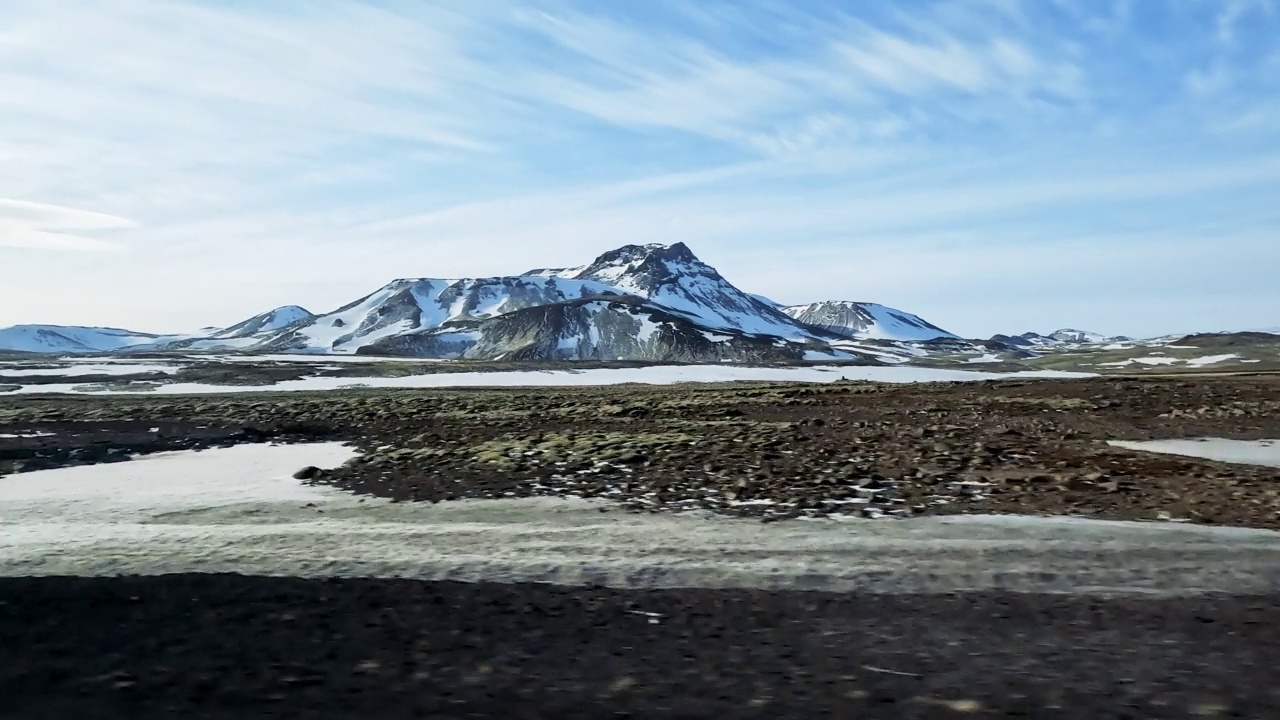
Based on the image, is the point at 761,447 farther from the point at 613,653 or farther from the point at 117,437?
the point at 117,437

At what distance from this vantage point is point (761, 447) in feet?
82.3

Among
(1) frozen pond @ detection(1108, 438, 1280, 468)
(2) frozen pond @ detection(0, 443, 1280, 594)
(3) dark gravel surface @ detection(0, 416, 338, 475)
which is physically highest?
(1) frozen pond @ detection(1108, 438, 1280, 468)

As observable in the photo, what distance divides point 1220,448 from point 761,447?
1419cm

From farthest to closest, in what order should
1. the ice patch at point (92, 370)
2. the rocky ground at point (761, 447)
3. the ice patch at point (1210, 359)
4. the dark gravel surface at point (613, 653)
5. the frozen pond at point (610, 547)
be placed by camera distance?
the ice patch at point (1210, 359) < the ice patch at point (92, 370) < the rocky ground at point (761, 447) < the frozen pond at point (610, 547) < the dark gravel surface at point (613, 653)

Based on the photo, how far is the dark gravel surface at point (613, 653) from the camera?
7.36m

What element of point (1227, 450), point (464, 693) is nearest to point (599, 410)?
point (1227, 450)

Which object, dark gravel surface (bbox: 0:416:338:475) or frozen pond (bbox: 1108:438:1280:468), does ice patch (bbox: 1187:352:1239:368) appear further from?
dark gravel surface (bbox: 0:416:338:475)

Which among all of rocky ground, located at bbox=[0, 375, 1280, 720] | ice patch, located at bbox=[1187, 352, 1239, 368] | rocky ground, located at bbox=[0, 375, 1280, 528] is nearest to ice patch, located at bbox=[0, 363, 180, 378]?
rocky ground, located at bbox=[0, 375, 1280, 528]

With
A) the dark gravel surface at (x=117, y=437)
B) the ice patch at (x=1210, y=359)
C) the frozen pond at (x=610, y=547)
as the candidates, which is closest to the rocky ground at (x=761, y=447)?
the dark gravel surface at (x=117, y=437)

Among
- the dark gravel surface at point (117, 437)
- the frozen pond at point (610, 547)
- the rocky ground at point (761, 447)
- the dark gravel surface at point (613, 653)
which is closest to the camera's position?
the dark gravel surface at point (613, 653)

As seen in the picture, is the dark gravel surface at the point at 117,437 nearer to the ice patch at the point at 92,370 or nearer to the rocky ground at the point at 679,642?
the rocky ground at the point at 679,642

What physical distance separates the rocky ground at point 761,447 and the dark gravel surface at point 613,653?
244 inches

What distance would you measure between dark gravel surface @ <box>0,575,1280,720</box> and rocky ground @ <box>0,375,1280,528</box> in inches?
244

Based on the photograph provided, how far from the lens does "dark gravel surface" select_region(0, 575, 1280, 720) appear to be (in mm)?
7359
